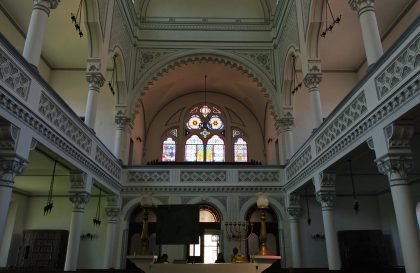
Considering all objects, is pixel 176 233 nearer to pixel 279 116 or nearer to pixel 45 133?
pixel 45 133

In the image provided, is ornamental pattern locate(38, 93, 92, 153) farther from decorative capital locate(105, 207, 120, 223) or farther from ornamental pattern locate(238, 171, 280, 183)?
ornamental pattern locate(238, 171, 280, 183)

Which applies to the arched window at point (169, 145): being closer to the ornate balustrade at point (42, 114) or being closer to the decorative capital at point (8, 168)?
the ornate balustrade at point (42, 114)

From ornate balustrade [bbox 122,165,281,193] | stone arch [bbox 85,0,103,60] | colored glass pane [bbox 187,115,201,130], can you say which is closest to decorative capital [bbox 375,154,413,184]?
ornate balustrade [bbox 122,165,281,193]

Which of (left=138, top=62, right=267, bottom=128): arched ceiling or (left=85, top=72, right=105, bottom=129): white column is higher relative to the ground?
(left=138, top=62, right=267, bottom=128): arched ceiling

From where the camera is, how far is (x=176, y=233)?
5488 mm

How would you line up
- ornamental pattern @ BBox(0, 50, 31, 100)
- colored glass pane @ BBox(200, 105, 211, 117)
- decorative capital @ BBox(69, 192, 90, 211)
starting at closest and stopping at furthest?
ornamental pattern @ BBox(0, 50, 31, 100) < decorative capital @ BBox(69, 192, 90, 211) < colored glass pane @ BBox(200, 105, 211, 117)

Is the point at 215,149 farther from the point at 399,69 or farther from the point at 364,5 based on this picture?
the point at 399,69

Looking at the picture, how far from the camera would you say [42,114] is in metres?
7.51

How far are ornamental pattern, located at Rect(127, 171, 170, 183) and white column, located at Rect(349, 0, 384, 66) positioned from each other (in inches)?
378

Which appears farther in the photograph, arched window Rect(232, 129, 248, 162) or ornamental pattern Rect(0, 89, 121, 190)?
arched window Rect(232, 129, 248, 162)

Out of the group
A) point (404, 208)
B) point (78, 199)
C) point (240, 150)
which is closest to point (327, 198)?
point (404, 208)

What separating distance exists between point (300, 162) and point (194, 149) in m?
9.42

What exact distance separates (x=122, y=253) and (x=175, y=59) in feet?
29.0

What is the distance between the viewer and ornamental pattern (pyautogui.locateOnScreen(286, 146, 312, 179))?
37.7 ft
